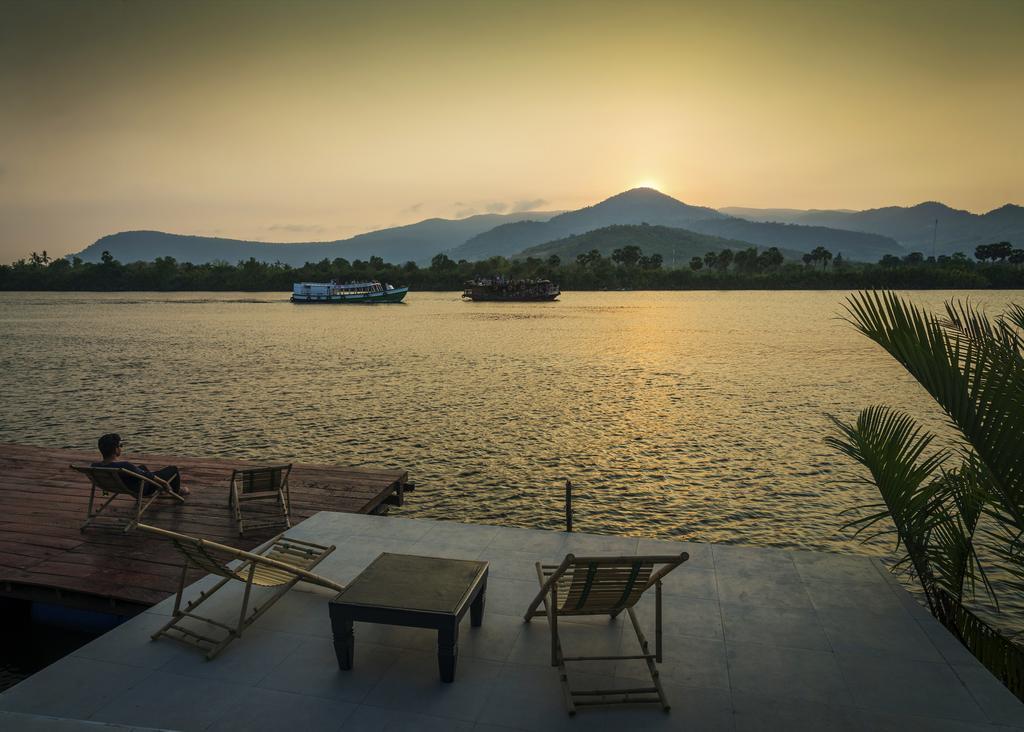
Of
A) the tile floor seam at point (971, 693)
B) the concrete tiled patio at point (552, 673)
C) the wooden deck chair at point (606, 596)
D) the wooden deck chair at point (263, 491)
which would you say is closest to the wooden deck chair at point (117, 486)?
the wooden deck chair at point (263, 491)

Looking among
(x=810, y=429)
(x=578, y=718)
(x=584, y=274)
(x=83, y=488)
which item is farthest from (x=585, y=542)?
(x=584, y=274)

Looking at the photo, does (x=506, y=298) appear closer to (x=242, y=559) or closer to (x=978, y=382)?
(x=242, y=559)

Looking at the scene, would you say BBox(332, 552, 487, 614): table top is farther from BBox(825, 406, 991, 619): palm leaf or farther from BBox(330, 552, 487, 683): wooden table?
BBox(825, 406, 991, 619): palm leaf

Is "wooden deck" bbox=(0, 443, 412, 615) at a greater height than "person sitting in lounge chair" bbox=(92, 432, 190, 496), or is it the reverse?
"person sitting in lounge chair" bbox=(92, 432, 190, 496)

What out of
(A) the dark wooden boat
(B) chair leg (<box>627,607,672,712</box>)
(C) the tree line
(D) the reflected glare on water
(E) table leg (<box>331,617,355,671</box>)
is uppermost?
(C) the tree line

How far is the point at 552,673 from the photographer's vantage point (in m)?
4.51

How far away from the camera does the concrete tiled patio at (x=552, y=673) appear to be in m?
3.99

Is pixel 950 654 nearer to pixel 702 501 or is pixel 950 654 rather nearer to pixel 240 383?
pixel 702 501

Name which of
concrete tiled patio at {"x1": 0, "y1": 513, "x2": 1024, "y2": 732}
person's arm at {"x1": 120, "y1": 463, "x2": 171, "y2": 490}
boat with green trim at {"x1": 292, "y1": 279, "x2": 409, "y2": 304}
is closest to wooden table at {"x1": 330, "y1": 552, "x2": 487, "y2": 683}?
concrete tiled patio at {"x1": 0, "y1": 513, "x2": 1024, "y2": 732}

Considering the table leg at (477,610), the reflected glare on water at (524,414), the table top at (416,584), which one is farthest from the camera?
the reflected glare on water at (524,414)

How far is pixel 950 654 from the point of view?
187 inches

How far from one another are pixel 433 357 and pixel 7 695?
3429 cm

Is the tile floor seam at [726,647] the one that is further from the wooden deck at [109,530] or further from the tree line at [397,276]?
the tree line at [397,276]

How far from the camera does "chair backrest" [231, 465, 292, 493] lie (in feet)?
26.6
